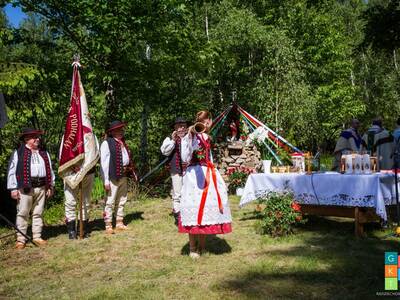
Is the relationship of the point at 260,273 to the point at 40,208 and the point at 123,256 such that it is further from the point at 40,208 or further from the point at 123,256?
the point at 40,208

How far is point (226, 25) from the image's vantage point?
53.8 ft

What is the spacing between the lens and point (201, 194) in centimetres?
511

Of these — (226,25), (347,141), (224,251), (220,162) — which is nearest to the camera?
(224,251)

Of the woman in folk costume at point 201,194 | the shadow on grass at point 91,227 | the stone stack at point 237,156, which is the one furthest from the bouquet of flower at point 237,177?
the woman in folk costume at point 201,194

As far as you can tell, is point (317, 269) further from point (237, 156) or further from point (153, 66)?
point (153, 66)

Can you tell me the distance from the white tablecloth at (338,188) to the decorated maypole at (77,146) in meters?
3.04

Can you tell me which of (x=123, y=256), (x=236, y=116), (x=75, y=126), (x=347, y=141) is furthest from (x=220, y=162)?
(x=123, y=256)

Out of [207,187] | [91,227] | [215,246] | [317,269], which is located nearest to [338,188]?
[317,269]

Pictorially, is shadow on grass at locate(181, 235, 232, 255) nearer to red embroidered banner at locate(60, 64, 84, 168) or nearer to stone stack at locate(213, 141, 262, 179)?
red embroidered banner at locate(60, 64, 84, 168)

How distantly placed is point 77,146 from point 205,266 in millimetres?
3104

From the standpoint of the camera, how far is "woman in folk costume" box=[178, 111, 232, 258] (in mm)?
5078

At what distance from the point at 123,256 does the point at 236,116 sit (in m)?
7.32

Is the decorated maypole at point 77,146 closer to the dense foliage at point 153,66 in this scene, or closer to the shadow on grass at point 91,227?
the shadow on grass at point 91,227

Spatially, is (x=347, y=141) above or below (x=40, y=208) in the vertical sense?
above
